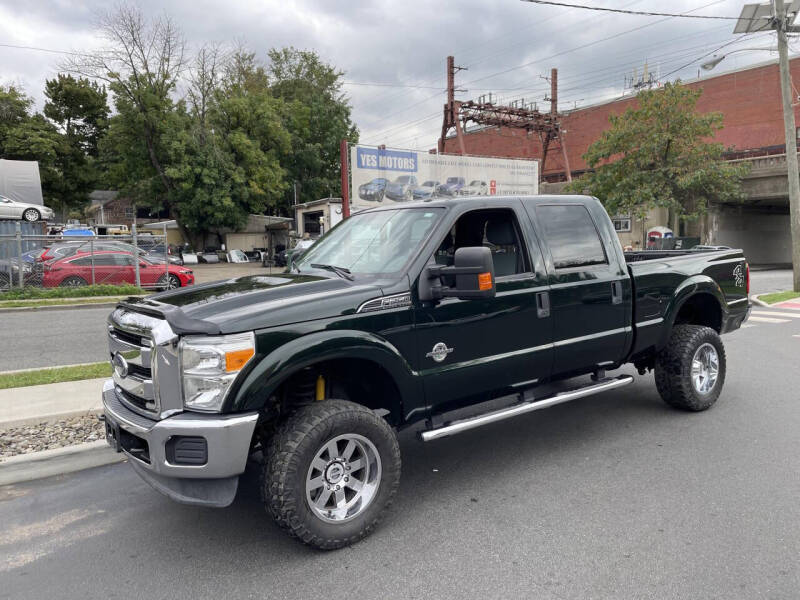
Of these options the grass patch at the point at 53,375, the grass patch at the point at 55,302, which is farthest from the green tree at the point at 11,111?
the grass patch at the point at 53,375

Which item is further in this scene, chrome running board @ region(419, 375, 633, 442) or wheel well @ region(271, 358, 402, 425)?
chrome running board @ region(419, 375, 633, 442)

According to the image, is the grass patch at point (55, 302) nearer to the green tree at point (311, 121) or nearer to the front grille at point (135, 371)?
the front grille at point (135, 371)

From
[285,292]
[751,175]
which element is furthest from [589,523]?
[751,175]

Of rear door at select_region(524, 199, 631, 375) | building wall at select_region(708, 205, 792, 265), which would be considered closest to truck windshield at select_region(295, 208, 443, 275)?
rear door at select_region(524, 199, 631, 375)

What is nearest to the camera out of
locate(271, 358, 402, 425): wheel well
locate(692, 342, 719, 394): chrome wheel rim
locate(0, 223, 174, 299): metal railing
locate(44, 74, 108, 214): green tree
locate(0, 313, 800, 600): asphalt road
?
locate(0, 313, 800, 600): asphalt road

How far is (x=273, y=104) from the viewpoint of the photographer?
46031 mm

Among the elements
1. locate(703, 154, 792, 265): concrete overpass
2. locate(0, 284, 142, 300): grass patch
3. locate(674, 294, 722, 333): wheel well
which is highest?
locate(703, 154, 792, 265): concrete overpass

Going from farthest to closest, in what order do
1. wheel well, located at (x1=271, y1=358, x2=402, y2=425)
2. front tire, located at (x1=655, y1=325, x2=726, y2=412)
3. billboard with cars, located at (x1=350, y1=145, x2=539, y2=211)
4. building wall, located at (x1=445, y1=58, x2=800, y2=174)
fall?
1. building wall, located at (x1=445, y1=58, x2=800, y2=174)
2. billboard with cars, located at (x1=350, y1=145, x2=539, y2=211)
3. front tire, located at (x1=655, y1=325, x2=726, y2=412)
4. wheel well, located at (x1=271, y1=358, x2=402, y2=425)

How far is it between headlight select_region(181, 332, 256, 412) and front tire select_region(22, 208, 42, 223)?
2468 cm

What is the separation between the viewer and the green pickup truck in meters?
3.00

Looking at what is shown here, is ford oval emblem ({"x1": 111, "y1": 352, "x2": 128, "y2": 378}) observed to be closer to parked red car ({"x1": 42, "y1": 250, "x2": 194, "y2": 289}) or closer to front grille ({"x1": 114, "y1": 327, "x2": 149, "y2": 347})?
front grille ({"x1": 114, "y1": 327, "x2": 149, "y2": 347})

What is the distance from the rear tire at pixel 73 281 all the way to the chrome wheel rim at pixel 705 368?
58.2ft

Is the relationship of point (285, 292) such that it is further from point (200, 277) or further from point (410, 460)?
point (200, 277)

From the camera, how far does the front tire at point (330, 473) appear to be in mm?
3057
